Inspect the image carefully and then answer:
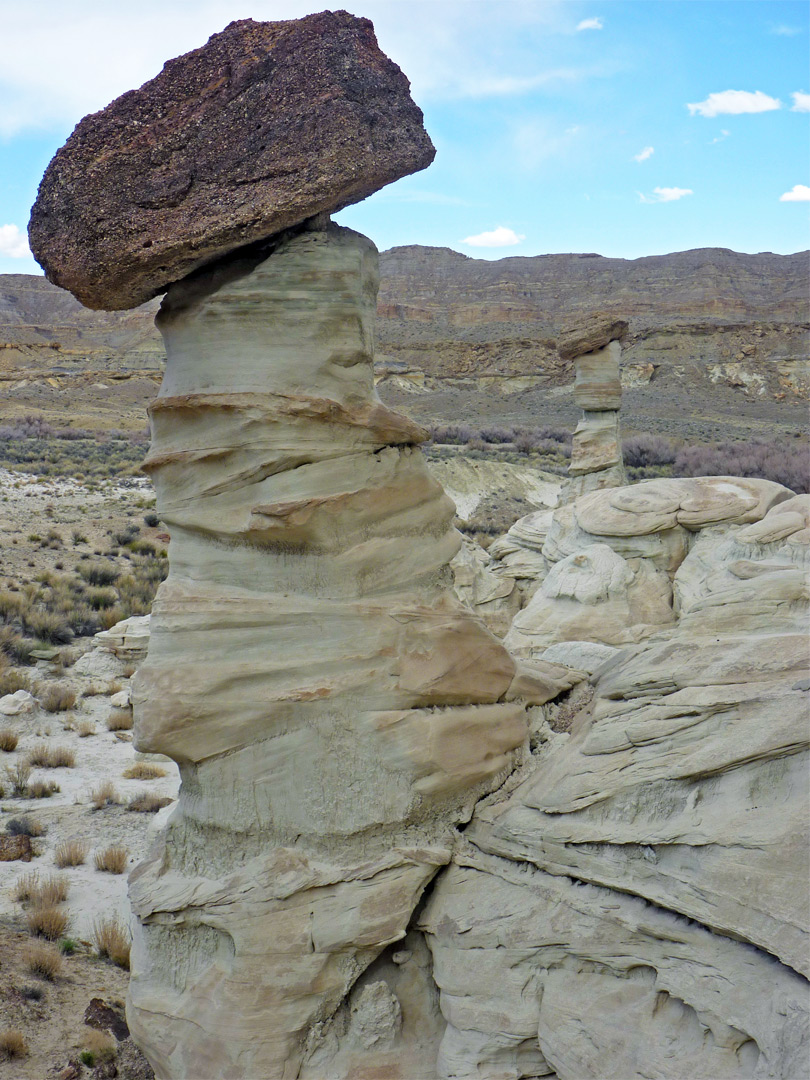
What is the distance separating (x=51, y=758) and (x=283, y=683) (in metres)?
6.40

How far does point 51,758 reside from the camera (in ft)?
30.3

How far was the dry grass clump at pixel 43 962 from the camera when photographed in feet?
17.7

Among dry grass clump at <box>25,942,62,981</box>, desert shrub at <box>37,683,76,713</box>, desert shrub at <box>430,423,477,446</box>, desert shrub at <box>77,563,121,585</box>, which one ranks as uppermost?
desert shrub at <box>430,423,477,446</box>

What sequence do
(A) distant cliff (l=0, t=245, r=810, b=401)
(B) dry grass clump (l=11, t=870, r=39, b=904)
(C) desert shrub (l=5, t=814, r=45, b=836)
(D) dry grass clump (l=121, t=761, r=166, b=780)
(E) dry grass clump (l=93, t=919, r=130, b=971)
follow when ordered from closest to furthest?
1. (E) dry grass clump (l=93, t=919, r=130, b=971)
2. (B) dry grass clump (l=11, t=870, r=39, b=904)
3. (C) desert shrub (l=5, t=814, r=45, b=836)
4. (D) dry grass clump (l=121, t=761, r=166, b=780)
5. (A) distant cliff (l=0, t=245, r=810, b=401)

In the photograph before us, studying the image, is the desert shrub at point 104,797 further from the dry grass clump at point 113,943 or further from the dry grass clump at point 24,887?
the dry grass clump at point 113,943

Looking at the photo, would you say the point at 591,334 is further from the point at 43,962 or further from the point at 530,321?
the point at 530,321

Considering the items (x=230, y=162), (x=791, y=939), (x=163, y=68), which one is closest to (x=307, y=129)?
(x=230, y=162)

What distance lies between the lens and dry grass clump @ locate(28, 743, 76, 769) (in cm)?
→ 918

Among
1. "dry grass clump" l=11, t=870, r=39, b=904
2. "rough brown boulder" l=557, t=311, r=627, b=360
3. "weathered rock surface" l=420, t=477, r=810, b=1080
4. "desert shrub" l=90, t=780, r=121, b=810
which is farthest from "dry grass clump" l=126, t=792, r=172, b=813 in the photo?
"rough brown boulder" l=557, t=311, r=627, b=360

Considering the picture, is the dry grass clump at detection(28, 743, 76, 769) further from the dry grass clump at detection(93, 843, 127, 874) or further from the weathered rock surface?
the weathered rock surface

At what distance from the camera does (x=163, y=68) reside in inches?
156

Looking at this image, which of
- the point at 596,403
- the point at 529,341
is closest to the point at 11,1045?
the point at 596,403

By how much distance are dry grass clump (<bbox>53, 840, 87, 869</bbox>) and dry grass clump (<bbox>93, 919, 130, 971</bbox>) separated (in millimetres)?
1072

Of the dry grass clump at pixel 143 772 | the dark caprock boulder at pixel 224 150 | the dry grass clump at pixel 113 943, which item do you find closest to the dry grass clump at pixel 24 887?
the dry grass clump at pixel 113 943
